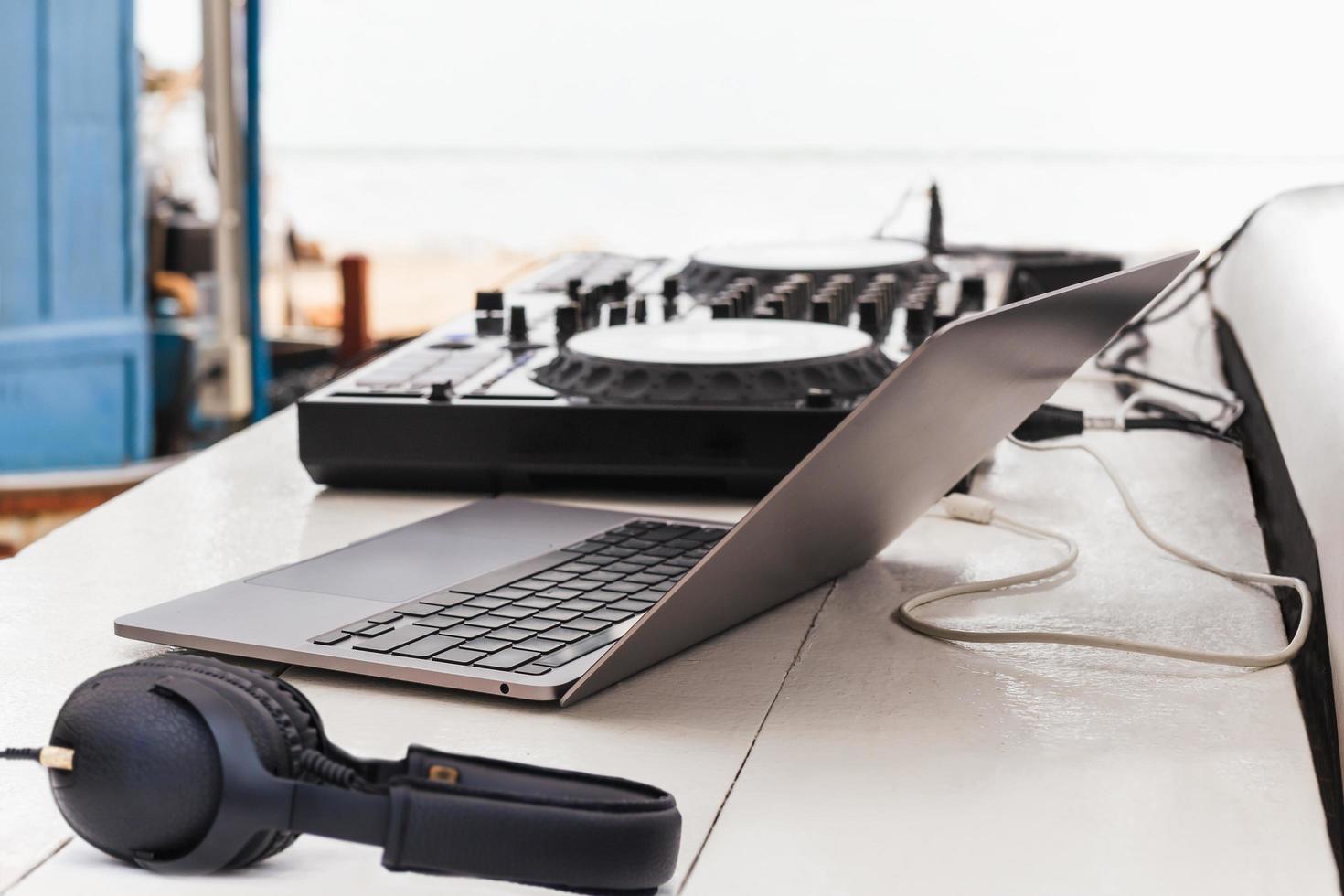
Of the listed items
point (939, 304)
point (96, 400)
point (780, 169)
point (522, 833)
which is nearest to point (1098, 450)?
point (939, 304)

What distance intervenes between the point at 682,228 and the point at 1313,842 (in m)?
12.2

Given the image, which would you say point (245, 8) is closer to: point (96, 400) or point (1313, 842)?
point (96, 400)

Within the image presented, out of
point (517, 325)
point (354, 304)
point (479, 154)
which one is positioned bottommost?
point (354, 304)

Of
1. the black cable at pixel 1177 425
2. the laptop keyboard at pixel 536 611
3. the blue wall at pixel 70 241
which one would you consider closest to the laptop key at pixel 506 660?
the laptop keyboard at pixel 536 611

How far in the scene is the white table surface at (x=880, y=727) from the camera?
1.21 feet

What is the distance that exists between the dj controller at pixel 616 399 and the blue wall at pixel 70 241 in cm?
185

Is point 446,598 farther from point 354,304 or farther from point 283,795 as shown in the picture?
point 354,304

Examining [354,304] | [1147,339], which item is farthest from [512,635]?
[354,304]

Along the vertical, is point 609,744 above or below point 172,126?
below

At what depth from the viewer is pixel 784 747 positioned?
0.45 m

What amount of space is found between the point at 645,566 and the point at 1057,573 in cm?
19

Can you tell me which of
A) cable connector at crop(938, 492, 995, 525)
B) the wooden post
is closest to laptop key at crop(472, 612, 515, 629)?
cable connector at crop(938, 492, 995, 525)

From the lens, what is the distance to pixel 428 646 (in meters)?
0.50

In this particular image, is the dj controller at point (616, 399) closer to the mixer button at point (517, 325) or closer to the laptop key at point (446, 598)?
the mixer button at point (517, 325)
